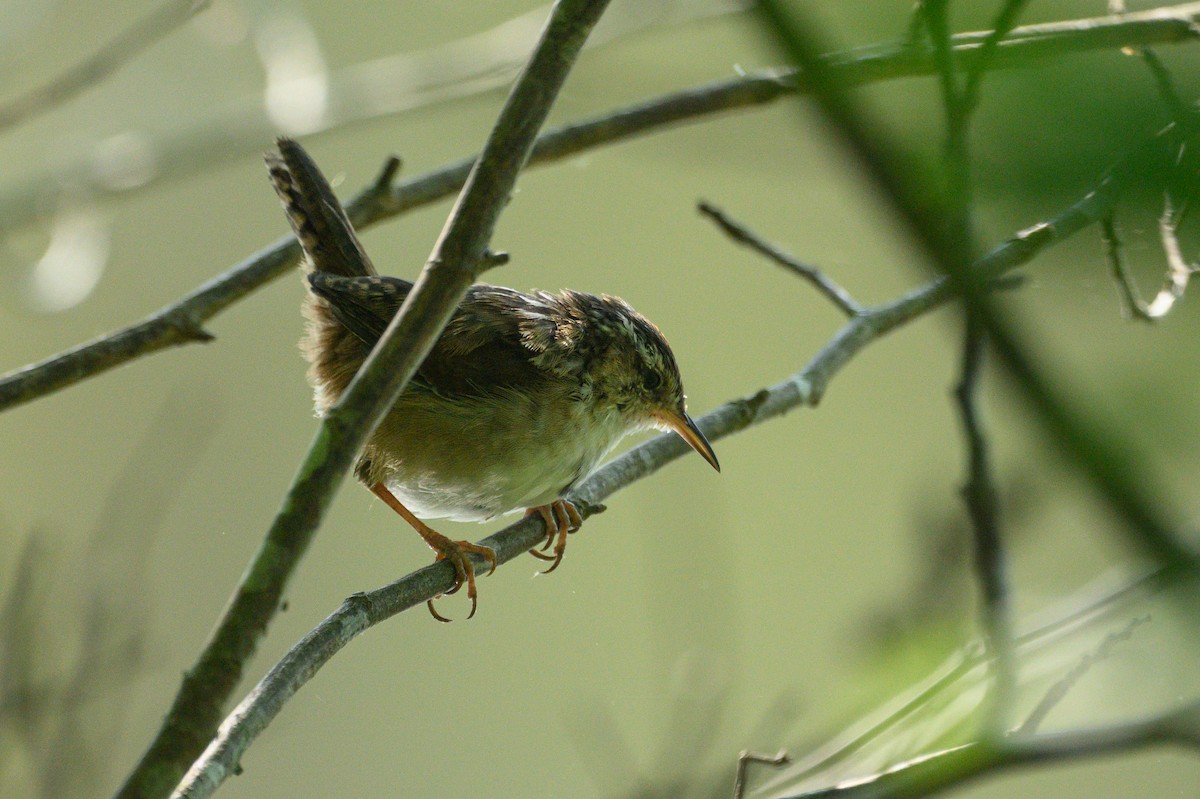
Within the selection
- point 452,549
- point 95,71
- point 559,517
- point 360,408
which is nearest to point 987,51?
point 360,408

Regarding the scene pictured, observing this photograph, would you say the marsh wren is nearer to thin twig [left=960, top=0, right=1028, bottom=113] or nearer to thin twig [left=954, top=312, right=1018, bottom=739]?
thin twig [left=954, top=312, right=1018, bottom=739]

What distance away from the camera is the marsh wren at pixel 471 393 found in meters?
2.92

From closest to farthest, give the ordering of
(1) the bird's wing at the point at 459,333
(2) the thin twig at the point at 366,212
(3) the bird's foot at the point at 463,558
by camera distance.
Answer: (2) the thin twig at the point at 366,212 → (3) the bird's foot at the point at 463,558 → (1) the bird's wing at the point at 459,333

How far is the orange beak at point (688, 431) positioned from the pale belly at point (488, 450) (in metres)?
0.29

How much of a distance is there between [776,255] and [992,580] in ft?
7.34

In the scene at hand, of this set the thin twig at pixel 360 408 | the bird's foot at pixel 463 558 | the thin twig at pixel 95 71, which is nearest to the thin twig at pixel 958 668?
the thin twig at pixel 360 408

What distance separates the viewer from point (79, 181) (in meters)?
4.94

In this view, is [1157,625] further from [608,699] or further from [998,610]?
[608,699]

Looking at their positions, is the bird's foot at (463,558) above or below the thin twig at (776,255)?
below

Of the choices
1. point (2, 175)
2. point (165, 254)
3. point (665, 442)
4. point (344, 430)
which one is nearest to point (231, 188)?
point (165, 254)

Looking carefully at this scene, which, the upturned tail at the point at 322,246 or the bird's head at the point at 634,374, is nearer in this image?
the upturned tail at the point at 322,246

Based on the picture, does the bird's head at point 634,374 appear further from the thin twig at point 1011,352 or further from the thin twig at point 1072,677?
the thin twig at point 1011,352

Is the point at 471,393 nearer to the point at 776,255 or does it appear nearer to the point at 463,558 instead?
the point at 463,558

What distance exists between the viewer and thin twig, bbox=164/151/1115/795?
56 cm
